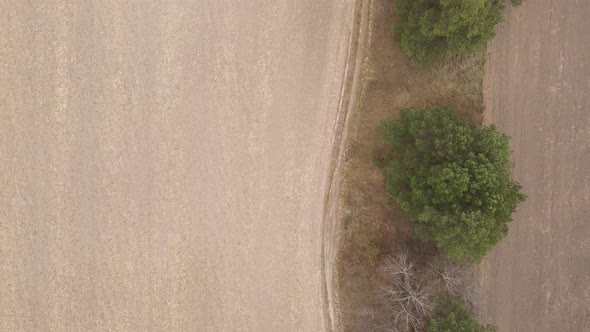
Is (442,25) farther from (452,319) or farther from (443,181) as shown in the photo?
(452,319)

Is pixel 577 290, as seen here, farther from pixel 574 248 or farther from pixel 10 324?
pixel 10 324

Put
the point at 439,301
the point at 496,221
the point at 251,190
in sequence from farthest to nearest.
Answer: the point at 251,190 < the point at 439,301 < the point at 496,221

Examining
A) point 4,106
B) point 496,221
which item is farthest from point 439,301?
point 4,106

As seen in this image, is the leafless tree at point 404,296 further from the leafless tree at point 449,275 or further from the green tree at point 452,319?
the leafless tree at point 449,275

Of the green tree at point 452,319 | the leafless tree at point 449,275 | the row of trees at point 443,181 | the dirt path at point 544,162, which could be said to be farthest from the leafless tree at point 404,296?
the dirt path at point 544,162

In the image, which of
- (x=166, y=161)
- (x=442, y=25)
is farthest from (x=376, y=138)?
(x=166, y=161)

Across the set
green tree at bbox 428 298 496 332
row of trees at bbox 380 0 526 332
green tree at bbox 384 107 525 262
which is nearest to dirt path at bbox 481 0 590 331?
row of trees at bbox 380 0 526 332
